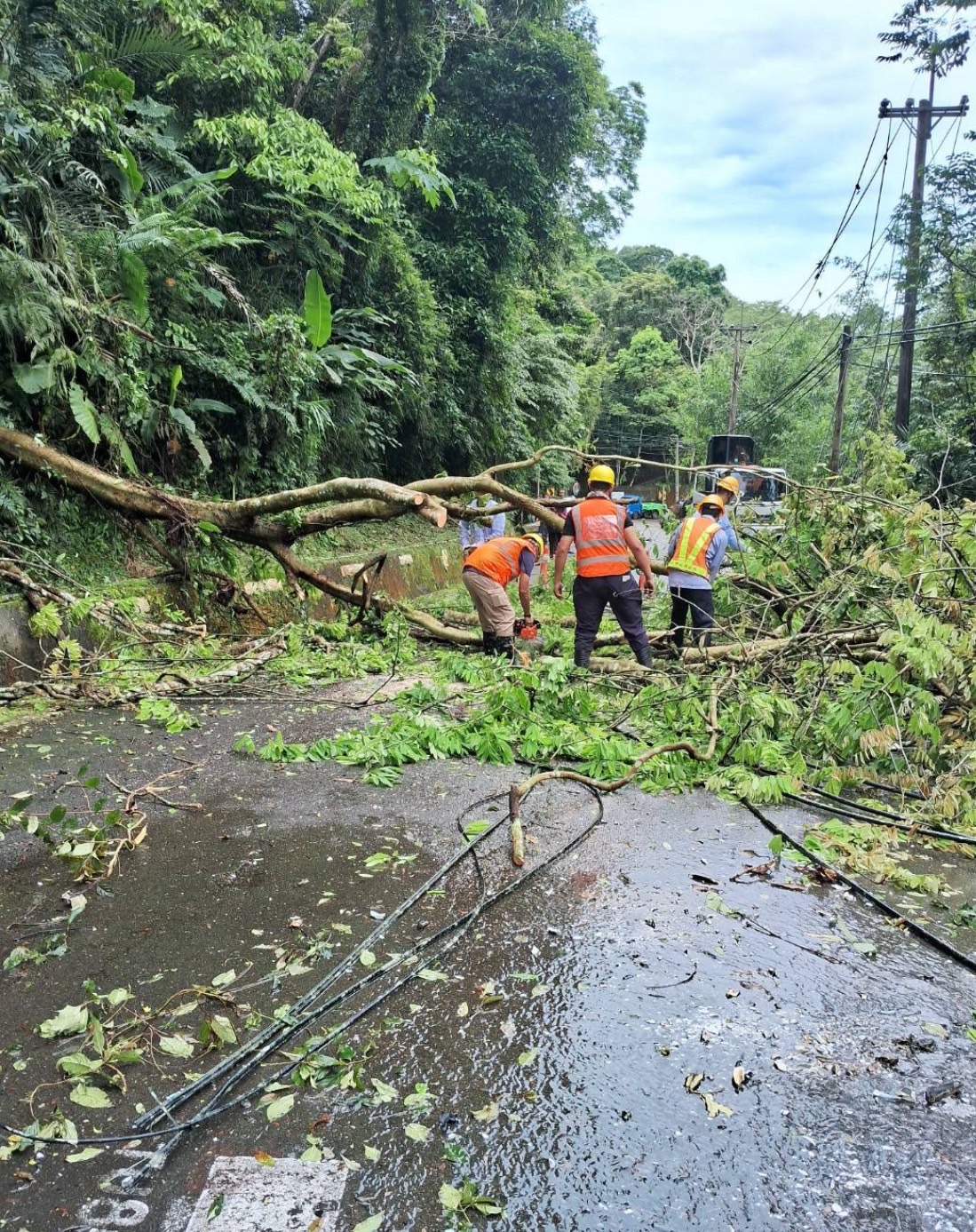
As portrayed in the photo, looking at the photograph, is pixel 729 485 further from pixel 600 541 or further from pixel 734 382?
pixel 734 382

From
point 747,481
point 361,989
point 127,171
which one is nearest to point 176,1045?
point 361,989

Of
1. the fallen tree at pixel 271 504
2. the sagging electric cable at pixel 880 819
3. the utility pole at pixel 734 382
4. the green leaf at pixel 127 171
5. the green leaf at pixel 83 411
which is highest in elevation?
the utility pole at pixel 734 382

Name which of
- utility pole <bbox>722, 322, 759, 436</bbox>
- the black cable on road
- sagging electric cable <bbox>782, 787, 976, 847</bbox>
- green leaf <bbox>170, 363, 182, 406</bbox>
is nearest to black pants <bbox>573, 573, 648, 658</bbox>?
sagging electric cable <bbox>782, 787, 976, 847</bbox>

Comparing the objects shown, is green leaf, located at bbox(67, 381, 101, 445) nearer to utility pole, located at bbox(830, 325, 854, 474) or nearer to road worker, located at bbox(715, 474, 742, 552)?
road worker, located at bbox(715, 474, 742, 552)

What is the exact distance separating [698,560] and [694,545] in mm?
131

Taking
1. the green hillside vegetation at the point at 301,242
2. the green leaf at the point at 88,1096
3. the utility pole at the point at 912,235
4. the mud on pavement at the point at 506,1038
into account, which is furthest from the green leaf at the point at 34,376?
the utility pole at the point at 912,235

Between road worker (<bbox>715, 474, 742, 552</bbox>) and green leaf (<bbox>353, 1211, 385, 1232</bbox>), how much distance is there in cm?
672

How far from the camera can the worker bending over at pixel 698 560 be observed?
7.29m

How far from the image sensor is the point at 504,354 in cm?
1795

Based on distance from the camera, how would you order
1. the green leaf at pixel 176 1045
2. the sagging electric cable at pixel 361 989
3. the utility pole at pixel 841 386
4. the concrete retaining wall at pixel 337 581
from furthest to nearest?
1. the utility pole at pixel 841 386
2. the concrete retaining wall at pixel 337 581
3. the green leaf at pixel 176 1045
4. the sagging electric cable at pixel 361 989

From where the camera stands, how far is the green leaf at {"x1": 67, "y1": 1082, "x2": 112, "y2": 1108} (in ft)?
6.80

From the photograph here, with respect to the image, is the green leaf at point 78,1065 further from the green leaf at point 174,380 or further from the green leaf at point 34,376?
the green leaf at point 174,380

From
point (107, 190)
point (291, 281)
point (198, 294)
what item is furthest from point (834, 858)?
point (291, 281)

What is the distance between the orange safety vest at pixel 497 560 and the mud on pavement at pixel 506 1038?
154 inches
